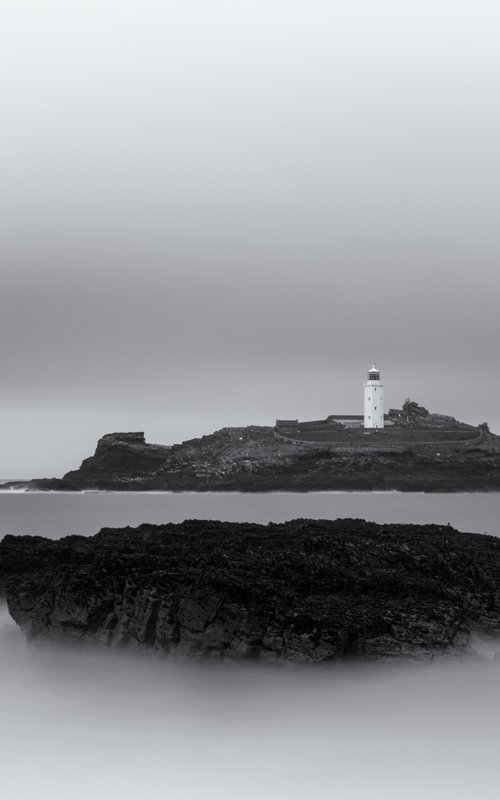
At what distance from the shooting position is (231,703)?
823cm

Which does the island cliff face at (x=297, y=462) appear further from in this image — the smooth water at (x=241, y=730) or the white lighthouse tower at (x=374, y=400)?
the smooth water at (x=241, y=730)

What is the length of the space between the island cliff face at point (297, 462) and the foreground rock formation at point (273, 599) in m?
54.2

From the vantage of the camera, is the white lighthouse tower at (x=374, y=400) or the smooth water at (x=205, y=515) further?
the white lighthouse tower at (x=374, y=400)

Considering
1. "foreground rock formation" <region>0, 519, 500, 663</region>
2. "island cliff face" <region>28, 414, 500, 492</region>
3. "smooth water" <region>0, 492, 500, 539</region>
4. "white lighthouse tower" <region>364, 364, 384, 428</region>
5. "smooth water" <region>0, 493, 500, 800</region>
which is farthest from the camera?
"white lighthouse tower" <region>364, 364, 384, 428</region>

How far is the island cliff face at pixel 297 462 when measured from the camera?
66188 millimetres

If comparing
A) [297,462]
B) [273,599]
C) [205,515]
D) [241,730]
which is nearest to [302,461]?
[297,462]

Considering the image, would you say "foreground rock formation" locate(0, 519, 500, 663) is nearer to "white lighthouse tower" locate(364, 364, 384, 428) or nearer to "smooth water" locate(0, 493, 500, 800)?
"smooth water" locate(0, 493, 500, 800)

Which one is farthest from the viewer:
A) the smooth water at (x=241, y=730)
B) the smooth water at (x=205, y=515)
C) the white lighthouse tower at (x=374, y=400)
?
the white lighthouse tower at (x=374, y=400)

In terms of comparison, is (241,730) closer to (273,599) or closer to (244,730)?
(244,730)

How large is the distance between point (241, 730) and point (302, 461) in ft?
201

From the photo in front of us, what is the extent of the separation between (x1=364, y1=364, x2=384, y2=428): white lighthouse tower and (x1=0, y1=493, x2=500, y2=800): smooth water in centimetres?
6881

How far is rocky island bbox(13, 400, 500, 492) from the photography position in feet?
217

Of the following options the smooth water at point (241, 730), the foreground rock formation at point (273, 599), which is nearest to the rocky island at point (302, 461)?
the foreground rock formation at point (273, 599)

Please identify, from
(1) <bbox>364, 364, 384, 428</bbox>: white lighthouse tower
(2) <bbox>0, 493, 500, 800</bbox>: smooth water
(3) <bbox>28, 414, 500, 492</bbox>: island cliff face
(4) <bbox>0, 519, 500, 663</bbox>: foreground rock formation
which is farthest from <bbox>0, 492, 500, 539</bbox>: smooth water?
(1) <bbox>364, 364, 384, 428</bbox>: white lighthouse tower
